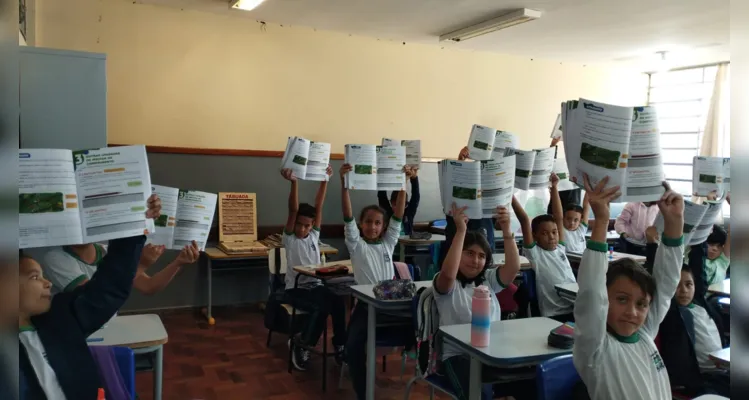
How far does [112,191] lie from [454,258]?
1.56 metres

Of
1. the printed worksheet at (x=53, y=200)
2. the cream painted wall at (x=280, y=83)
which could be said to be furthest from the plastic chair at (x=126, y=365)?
the cream painted wall at (x=280, y=83)

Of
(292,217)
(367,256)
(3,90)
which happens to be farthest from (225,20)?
(3,90)

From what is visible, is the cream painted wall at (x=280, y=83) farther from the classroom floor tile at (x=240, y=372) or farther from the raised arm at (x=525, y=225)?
the raised arm at (x=525, y=225)

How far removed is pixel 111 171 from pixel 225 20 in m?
4.68

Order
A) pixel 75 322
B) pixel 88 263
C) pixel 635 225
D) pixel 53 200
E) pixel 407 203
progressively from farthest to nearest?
1. pixel 407 203
2. pixel 635 225
3. pixel 88 263
4. pixel 75 322
5. pixel 53 200

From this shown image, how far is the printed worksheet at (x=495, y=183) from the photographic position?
2.59 metres

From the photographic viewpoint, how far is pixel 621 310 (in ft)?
5.92

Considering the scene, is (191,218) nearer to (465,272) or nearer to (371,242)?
(465,272)

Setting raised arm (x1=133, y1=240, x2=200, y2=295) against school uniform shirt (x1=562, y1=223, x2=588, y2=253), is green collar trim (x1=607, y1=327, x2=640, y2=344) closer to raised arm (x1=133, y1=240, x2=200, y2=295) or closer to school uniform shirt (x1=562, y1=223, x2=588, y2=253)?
raised arm (x1=133, y1=240, x2=200, y2=295)

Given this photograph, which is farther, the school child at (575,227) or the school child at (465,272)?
the school child at (575,227)

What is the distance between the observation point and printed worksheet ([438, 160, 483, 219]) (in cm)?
260

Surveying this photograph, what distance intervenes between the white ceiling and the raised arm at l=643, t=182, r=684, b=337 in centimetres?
342

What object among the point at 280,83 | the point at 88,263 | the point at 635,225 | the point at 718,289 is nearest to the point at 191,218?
the point at 88,263

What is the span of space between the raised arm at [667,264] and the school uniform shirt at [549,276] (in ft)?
4.68
